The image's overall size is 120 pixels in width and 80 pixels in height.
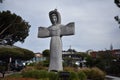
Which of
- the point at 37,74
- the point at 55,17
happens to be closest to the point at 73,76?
the point at 37,74

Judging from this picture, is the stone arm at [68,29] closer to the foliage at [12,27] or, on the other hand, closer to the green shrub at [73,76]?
the green shrub at [73,76]

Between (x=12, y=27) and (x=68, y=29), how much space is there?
22963 millimetres

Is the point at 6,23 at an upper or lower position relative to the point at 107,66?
upper

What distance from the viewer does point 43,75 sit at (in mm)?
24062

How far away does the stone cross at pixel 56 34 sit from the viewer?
28828mm

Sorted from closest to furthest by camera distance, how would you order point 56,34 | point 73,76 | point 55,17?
point 73,76, point 56,34, point 55,17

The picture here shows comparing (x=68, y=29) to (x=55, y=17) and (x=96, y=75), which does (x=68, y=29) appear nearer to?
(x=55, y=17)

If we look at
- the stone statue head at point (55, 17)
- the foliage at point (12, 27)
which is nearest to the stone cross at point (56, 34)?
the stone statue head at point (55, 17)

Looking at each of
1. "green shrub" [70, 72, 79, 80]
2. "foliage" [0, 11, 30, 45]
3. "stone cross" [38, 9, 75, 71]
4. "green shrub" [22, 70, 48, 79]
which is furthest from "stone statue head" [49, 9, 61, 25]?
"foliage" [0, 11, 30, 45]

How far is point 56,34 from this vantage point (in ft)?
96.6

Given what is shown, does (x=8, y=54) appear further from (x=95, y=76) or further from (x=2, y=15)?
(x=95, y=76)

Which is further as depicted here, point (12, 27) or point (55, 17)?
point (12, 27)

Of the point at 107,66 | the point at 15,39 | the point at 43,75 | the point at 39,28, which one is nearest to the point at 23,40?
the point at 15,39

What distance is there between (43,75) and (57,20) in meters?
7.64
